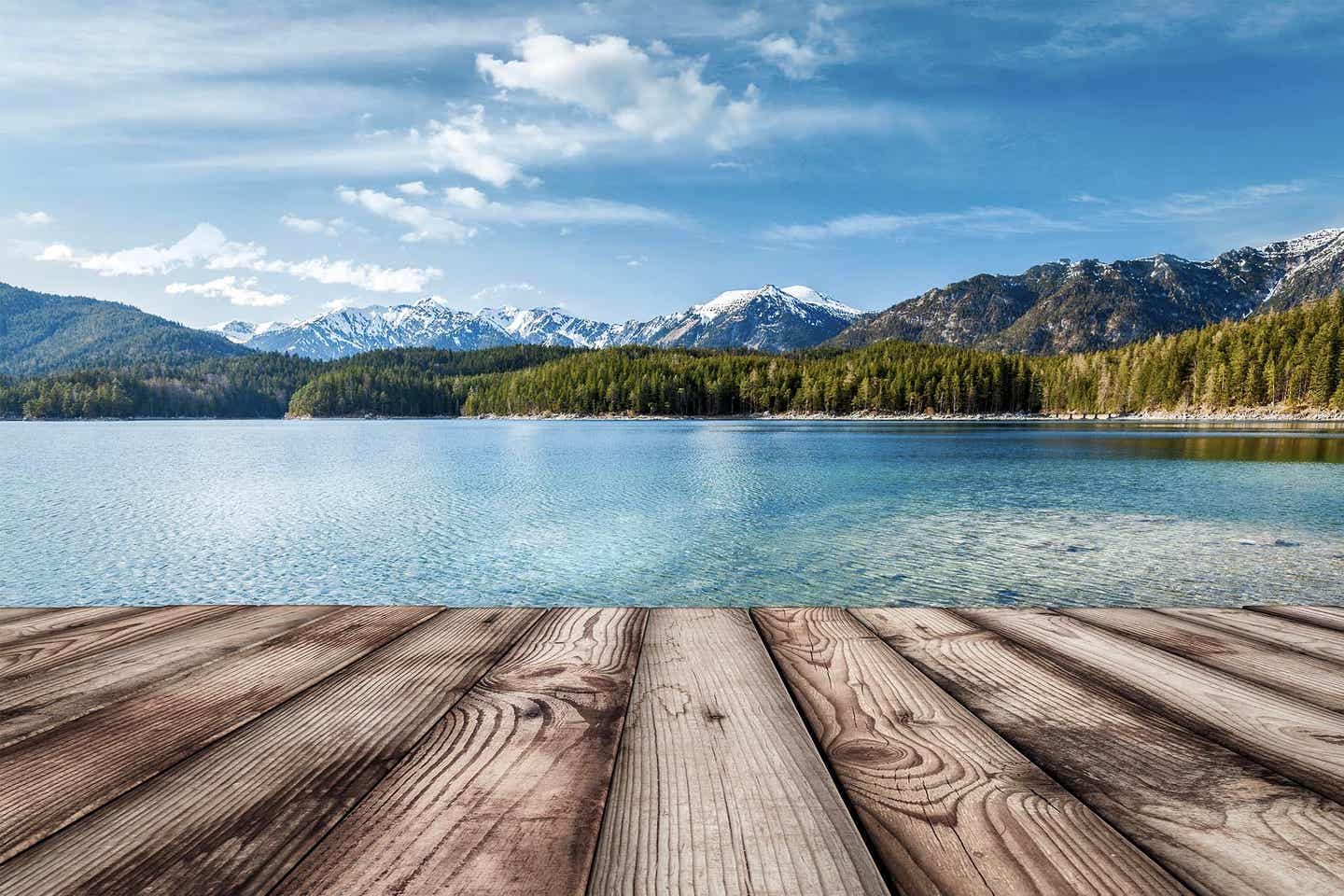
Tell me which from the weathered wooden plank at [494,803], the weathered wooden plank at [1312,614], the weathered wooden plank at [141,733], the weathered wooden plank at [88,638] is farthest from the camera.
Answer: the weathered wooden plank at [1312,614]

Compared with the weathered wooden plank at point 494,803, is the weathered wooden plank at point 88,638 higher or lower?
lower

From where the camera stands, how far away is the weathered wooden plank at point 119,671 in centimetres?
178

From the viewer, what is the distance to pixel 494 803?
1.26 metres

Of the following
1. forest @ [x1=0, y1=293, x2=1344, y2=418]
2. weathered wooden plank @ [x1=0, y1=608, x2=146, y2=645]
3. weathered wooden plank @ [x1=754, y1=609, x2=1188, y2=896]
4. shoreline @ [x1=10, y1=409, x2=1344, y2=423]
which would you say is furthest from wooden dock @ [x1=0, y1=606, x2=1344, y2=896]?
forest @ [x1=0, y1=293, x2=1344, y2=418]

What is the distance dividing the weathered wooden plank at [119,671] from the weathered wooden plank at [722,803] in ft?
5.13

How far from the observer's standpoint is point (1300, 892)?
104 cm

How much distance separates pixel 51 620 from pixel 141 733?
199 cm

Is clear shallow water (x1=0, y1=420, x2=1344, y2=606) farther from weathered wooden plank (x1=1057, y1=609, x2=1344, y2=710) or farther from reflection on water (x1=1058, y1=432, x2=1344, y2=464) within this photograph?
weathered wooden plank (x1=1057, y1=609, x2=1344, y2=710)

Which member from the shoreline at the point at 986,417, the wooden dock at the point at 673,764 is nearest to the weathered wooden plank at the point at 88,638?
the wooden dock at the point at 673,764

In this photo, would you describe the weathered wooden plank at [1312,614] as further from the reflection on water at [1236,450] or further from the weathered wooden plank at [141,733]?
the reflection on water at [1236,450]

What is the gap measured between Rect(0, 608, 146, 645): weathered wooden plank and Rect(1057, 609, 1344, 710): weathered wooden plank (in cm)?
448

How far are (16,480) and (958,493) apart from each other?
4390 centimetres

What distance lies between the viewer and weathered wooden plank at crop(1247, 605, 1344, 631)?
2.84 m

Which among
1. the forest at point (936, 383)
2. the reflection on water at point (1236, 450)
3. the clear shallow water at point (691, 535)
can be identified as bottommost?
the clear shallow water at point (691, 535)
